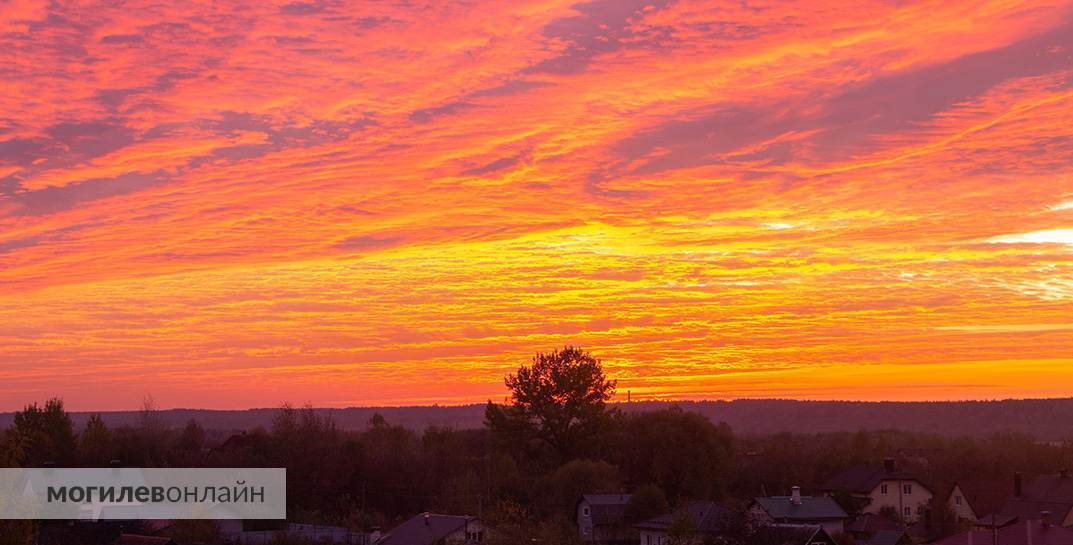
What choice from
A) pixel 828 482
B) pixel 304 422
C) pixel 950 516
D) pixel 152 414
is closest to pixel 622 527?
pixel 950 516

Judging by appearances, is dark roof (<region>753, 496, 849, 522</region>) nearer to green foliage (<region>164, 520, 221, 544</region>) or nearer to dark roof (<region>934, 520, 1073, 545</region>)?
dark roof (<region>934, 520, 1073, 545</region>)

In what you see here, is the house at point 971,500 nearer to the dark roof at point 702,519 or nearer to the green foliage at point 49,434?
the dark roof at point 702,519

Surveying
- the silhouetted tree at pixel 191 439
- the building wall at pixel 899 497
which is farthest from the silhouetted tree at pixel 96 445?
the building wall at pixel 899 497

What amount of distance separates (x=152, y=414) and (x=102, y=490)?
191 ft

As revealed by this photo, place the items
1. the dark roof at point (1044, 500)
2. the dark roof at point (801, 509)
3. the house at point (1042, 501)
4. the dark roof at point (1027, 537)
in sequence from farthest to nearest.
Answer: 1. the dark roof at point (1044, 500)
2. the house at point (1042, 501)
3. the dark roof at point (801, 509)
4. the dark roof at point (1027, 537)

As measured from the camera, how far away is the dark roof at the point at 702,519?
76188 millimetres

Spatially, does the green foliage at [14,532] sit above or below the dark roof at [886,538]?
above

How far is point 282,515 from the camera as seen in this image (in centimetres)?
9325

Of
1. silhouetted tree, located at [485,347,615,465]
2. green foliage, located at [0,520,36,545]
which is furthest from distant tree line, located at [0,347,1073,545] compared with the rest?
green foliage, located at [0,520,36,545]

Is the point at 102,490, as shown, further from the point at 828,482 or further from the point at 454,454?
the point at 828,482

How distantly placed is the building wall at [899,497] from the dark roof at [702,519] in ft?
91.1

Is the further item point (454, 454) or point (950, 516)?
point (454, 454)

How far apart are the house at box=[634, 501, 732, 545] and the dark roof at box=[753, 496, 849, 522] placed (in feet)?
13.0

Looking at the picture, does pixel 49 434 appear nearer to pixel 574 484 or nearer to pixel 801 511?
pixel 574 484
